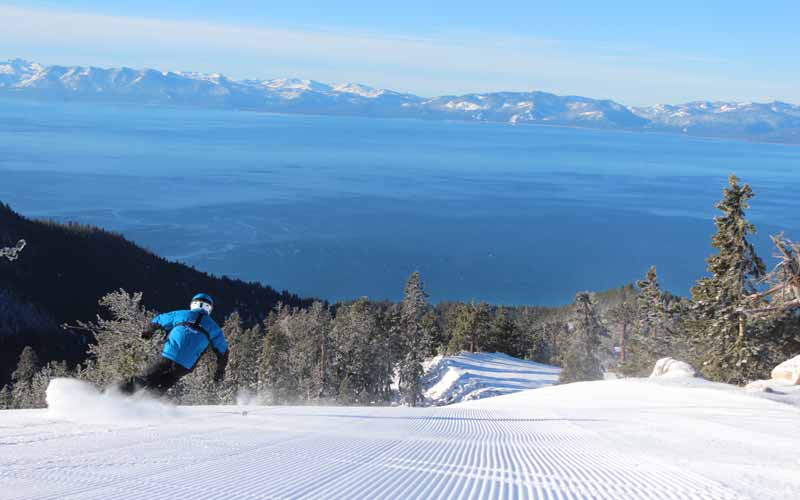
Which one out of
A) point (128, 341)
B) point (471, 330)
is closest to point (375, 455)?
point (128, 341)

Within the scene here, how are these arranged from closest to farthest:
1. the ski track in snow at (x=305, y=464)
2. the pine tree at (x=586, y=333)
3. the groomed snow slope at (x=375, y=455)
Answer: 1. the ski track in snow at (x=305, y=464)
2. the groomed snow slope at (x=375, y=455)
3. the pine tree at (x=586, y=333)

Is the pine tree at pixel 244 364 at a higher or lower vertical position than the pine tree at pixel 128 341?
lower

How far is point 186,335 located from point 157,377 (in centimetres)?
70

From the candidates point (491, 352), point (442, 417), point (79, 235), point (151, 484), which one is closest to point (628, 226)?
point (491, 352)

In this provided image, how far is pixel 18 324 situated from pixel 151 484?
335 ft

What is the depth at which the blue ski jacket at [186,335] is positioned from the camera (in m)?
8.98

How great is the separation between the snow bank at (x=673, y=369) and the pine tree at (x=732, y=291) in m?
3.50

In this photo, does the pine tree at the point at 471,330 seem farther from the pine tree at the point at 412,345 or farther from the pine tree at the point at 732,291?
the pine tree at the point at 732,291

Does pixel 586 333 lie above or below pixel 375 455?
below

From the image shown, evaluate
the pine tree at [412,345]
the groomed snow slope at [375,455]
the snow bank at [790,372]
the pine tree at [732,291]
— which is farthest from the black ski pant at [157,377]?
the pine tree at [412,345]

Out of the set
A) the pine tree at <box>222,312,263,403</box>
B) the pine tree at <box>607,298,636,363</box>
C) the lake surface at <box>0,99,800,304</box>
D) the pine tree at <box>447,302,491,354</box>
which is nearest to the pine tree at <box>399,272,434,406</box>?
the pine tree at <box>447,302,491,354</box>

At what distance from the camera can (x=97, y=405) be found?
29.6 feet

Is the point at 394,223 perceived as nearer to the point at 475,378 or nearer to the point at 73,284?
the point at 73,284

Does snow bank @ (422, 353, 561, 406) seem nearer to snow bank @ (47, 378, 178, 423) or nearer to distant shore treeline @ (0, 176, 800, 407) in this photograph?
distant shore treeline @ (0, 176, 800, 407)
